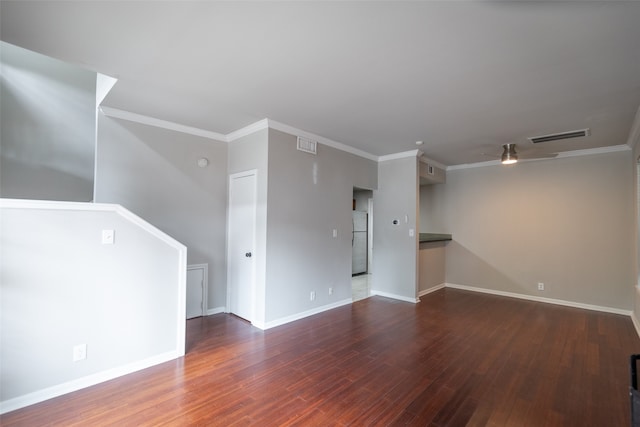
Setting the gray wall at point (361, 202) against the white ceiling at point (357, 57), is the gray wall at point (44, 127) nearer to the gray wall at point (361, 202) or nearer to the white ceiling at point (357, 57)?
the white ceiling at point (357, 57)

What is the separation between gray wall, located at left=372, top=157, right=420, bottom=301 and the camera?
5.03 m

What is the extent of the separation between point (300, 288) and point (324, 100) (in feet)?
8.29

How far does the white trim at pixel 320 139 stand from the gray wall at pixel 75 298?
200 centimetres

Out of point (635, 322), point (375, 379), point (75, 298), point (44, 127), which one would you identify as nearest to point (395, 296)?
point (375, 379)

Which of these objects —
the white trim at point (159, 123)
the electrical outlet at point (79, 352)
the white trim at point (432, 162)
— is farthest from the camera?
the white trim at point (432, 162)

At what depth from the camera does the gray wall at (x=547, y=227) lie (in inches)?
177

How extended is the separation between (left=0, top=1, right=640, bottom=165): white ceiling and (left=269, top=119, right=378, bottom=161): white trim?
0.52ft

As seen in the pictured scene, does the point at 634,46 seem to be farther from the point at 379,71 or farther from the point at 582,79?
the point at 379,71

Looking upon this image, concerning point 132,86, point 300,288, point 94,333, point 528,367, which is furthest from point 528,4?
point 94,333

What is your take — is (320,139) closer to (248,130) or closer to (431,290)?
(248,130)

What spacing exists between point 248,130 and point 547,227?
539cm

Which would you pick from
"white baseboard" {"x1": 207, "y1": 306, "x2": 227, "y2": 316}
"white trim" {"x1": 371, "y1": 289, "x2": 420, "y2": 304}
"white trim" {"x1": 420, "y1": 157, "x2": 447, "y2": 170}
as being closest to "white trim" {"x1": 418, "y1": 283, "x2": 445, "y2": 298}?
"white trim" {"x1": 371, "y1": 289, "x2": 420, "y2": 304}

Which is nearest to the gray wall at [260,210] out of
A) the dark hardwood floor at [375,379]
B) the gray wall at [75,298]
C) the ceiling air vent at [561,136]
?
the dark hardwood floor at [375,379]

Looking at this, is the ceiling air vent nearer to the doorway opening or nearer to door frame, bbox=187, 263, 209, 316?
the doorway opening
